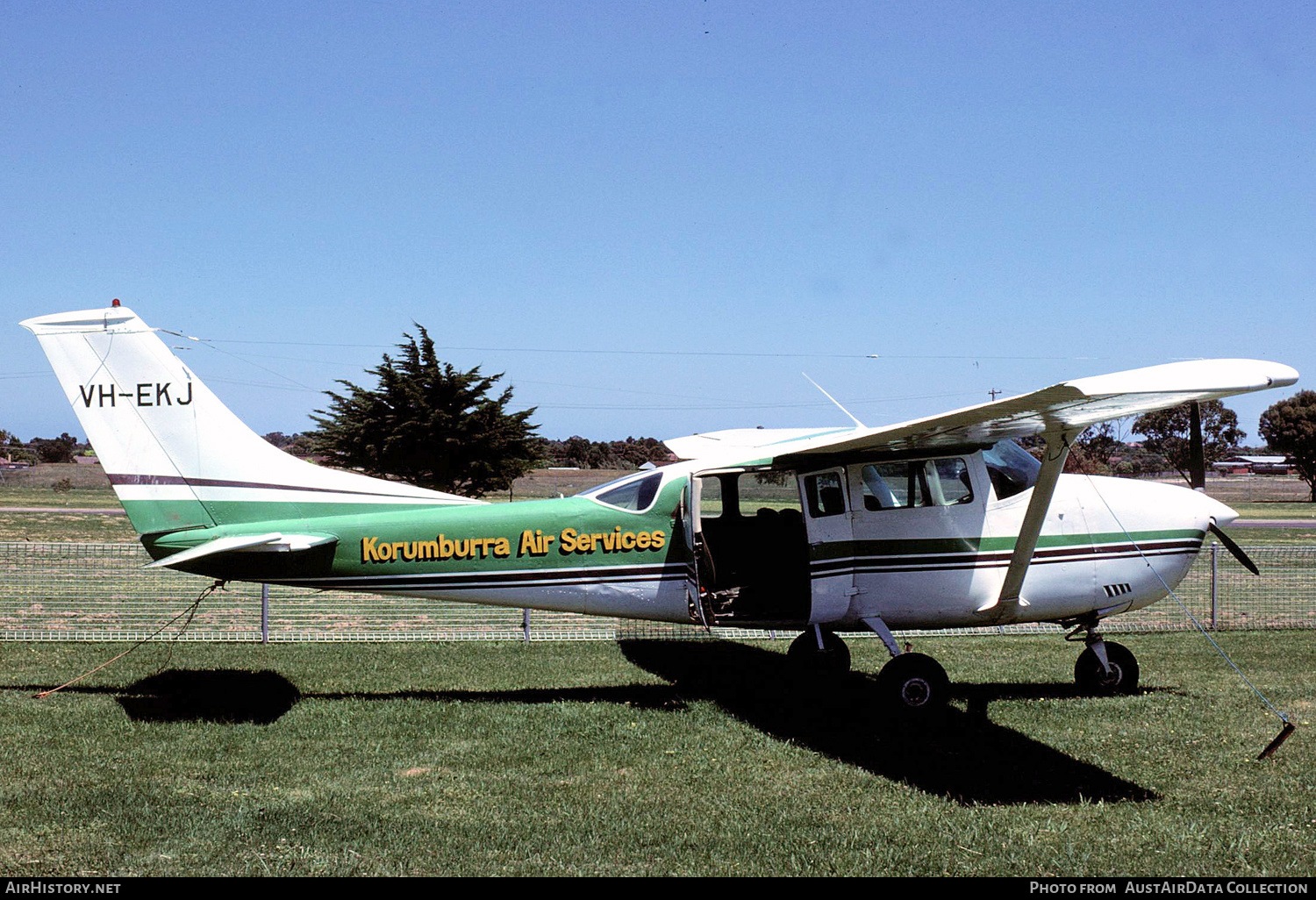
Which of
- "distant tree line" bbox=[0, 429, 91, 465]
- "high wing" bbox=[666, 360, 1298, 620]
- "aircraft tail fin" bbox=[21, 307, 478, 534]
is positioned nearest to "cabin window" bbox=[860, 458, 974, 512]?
"high wing" bbox=[666, 360, 1298, 620]

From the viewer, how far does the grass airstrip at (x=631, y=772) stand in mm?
5387

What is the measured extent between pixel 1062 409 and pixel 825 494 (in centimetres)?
236

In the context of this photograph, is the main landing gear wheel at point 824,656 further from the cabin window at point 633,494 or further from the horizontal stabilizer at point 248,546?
the horizontal stabilizer at point 248,546

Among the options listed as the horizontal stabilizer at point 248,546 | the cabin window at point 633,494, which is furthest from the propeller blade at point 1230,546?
the horizontal stabilizer at point 248,546

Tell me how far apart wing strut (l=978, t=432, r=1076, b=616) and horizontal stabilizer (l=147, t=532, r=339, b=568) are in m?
5.86

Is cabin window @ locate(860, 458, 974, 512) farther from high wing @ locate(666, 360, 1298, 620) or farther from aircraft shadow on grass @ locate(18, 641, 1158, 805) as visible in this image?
aircraft shadow on grass @ locate(18, 641, 1158, 805)

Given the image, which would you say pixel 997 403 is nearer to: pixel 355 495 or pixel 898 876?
pixel 898 876

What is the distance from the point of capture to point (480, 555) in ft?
29.3

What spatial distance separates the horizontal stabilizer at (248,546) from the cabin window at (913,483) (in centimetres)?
479

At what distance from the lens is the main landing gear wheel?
10.6 metres

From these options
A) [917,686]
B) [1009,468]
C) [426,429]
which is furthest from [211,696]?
[426,429]

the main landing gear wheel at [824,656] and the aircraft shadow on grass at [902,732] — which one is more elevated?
the main landing gear wheel at [824,656]

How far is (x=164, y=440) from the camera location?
8.83 metres

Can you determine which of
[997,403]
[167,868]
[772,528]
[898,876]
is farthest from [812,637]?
[167,868]
